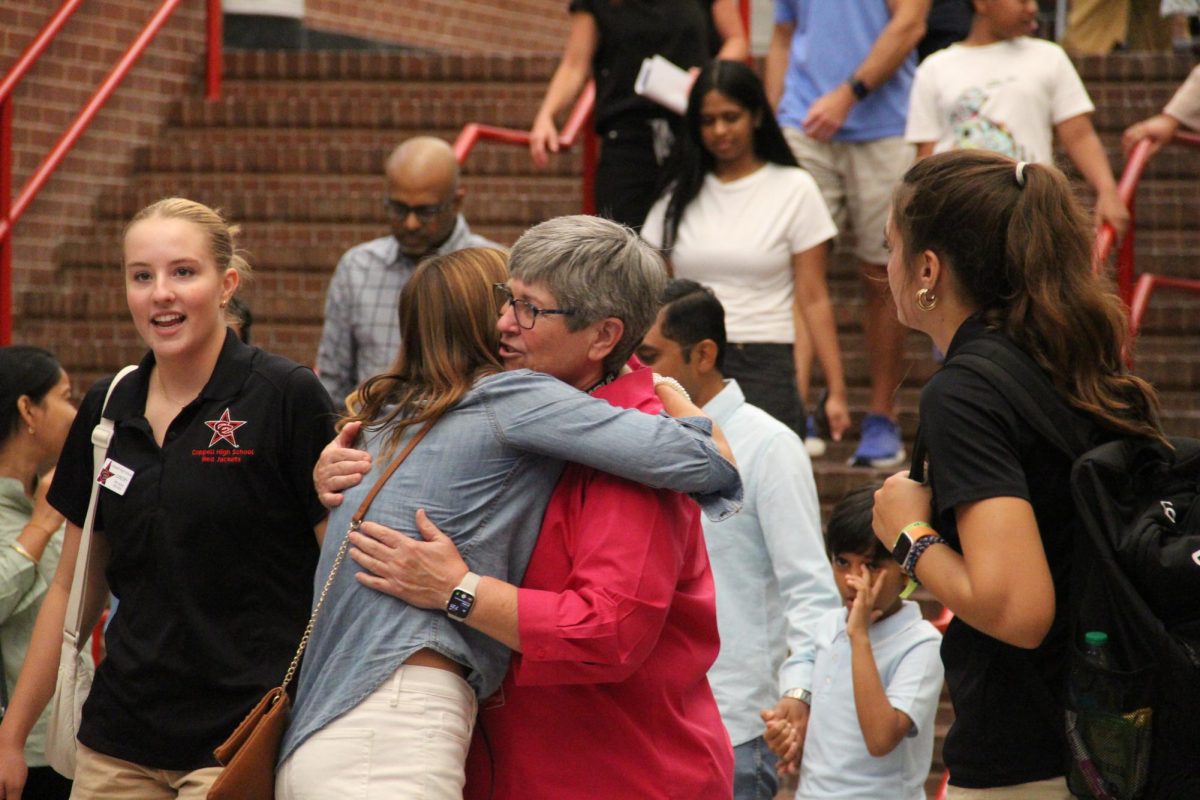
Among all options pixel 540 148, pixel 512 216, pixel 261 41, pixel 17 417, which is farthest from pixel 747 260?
pixel 261 41

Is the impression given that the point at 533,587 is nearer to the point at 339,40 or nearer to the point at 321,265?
the point at 321,265

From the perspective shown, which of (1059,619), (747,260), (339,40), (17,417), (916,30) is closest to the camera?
(1059,619)

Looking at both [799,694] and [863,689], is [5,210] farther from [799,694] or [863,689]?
[863,689]

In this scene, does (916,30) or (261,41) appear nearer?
(916,30)

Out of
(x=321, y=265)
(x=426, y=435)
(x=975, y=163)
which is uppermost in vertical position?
(x=975, y=163)

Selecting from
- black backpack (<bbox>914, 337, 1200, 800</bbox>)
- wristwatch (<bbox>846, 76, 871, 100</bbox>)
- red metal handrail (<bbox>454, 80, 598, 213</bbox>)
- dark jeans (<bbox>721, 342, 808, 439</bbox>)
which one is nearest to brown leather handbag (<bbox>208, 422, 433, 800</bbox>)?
black backpack (<bbox>914, 337, 1200, 800</bbox>)

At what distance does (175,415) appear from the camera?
3318 mm

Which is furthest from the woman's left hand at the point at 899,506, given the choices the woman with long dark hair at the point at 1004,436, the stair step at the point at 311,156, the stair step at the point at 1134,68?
the stair step at the point at 1134,68

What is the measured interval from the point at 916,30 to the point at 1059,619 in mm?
4651

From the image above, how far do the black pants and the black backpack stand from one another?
14.3ft

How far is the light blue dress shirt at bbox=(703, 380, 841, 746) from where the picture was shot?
3.96 metres

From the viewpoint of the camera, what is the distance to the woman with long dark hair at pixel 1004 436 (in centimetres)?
238

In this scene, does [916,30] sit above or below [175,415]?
above

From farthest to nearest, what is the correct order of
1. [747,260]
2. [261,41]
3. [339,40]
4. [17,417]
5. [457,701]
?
[339,40] → [261,41] → [747,260] → [17,417] → [457,701]
